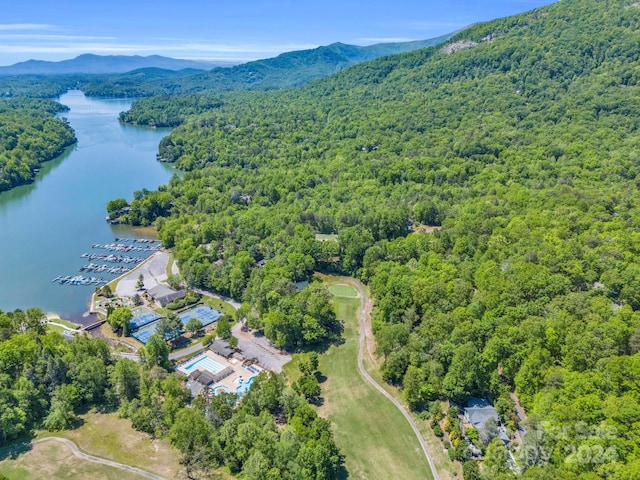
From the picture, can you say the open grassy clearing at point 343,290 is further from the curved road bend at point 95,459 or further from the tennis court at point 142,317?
the curved road bend at point 95,459

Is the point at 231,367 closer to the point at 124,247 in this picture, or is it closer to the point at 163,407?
the point at 163,407

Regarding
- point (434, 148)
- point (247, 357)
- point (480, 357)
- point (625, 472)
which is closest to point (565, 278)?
point (480, 357)

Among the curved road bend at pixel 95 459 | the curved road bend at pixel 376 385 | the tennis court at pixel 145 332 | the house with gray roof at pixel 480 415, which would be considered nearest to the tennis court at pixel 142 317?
the tennis court at pixel 145 332

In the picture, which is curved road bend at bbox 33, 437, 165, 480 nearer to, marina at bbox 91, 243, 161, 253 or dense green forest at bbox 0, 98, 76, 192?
marina at bbox 91, 243, 161, 253

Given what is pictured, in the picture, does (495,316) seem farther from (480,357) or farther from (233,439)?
(233,439)

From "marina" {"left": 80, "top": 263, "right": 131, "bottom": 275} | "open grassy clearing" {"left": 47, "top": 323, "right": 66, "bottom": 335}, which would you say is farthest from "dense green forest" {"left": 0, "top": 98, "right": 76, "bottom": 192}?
"open grassy clearing" {"left": 47, "top": 323, "right": 66, "bottom": 335}

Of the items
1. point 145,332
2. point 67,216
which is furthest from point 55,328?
point 67,216
